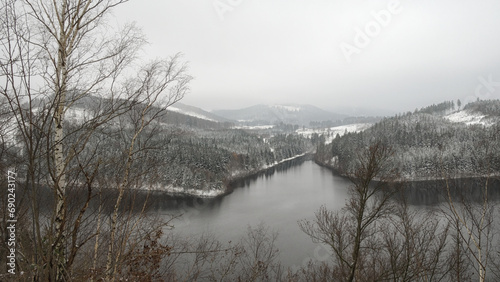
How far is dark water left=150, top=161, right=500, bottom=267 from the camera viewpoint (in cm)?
1759

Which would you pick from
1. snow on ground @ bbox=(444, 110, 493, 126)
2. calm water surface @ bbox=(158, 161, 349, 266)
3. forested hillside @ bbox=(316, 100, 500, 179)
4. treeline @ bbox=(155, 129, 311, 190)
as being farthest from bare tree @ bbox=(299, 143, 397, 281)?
snow on ground @ bbox=(444, 110, 493, 126)

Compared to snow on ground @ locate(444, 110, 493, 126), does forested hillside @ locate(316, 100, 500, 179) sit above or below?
below

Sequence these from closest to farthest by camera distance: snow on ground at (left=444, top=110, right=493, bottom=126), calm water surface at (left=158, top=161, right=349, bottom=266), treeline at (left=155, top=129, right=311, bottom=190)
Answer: calm water surface at (left=158, top=161, right=349, bottom=266)
treeline at (left=155, top=129, right=311, bottom=190)
snow on ground at (left=444, top=110, right=493, bottom=126)

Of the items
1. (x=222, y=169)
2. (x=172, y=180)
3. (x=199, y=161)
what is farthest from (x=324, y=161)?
(x=172, y=180)

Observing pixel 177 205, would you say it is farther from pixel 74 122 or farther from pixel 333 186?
pixel 74 122

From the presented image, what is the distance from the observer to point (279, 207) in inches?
1016

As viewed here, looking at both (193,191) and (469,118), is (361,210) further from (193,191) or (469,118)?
(469,118)

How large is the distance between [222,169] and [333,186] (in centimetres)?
1704

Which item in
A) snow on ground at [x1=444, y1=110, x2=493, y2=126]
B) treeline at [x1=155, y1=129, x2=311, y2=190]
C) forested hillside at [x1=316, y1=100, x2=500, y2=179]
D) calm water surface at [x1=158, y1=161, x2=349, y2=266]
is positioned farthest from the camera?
snow on ground at [x1=444, y1=110, x2=493, y2=126]

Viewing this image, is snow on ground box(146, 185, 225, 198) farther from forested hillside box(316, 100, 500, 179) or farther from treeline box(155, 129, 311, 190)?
forested hillside box(316, 100, 500, 179)

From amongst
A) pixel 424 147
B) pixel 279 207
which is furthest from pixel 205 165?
pixel 424 147

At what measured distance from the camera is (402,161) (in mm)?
39656

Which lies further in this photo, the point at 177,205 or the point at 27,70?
the point at 177,205

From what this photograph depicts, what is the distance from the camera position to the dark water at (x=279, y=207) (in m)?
17.6
